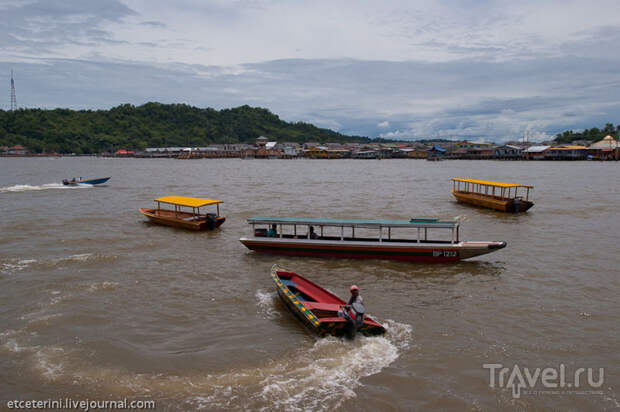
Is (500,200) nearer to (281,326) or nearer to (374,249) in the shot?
(374,249)

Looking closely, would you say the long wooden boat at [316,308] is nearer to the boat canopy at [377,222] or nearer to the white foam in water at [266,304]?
the white foam in water at [266,304]

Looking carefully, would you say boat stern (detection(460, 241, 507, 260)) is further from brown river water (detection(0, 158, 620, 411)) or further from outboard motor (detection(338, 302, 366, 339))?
outboard motor (detection(338, 302, 366, 339))

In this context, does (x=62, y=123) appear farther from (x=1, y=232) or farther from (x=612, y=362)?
(x=612, y=362)

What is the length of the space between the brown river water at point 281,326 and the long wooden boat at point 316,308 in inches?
12.3

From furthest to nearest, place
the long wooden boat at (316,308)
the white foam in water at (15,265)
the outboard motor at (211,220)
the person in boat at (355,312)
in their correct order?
the outboard motor at (211,220) → the white foam in water at (15,265) → the long wooden boat at (316,308) → the person in boat at (355,312)

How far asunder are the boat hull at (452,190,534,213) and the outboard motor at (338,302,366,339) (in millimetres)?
24481

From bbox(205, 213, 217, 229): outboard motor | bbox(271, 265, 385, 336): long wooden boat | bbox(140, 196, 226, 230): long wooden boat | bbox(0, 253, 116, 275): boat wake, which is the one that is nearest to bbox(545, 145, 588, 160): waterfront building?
bbox(140, 196, 226, 230): long wooden boat

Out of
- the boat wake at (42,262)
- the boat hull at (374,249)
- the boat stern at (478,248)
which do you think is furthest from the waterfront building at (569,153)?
the boat wake at (42,262)

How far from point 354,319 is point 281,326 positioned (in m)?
2.38

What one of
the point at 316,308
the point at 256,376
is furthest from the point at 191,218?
the point at 256,376

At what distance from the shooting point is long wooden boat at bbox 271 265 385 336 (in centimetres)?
1076

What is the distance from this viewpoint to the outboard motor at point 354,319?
10.5 m

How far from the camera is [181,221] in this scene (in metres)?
25.0

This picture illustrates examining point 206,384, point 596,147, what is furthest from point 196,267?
point 596,147
